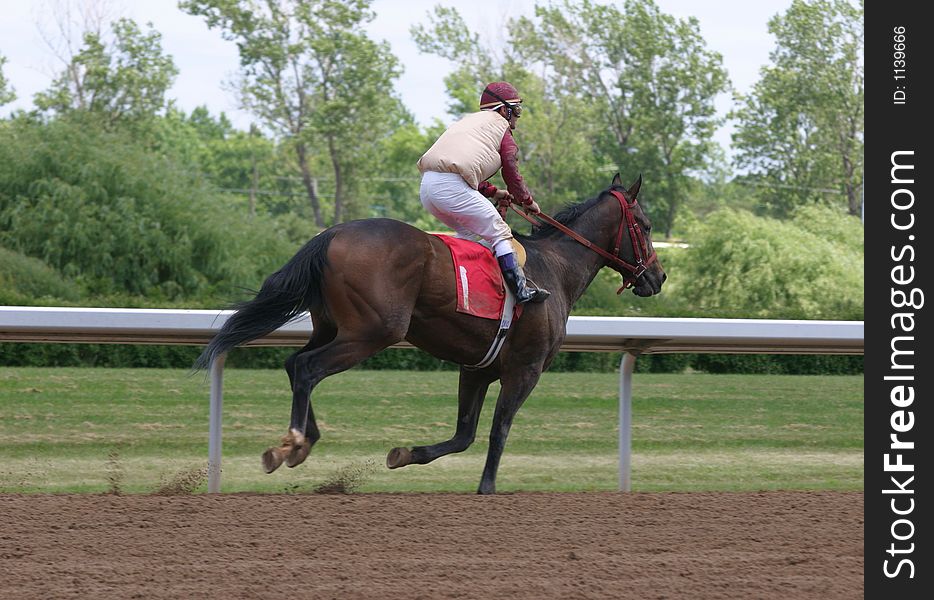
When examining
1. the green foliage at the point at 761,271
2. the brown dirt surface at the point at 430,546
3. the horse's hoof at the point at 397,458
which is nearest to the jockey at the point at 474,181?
the horse's hoof at the point at 397,458

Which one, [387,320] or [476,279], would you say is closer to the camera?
[387,320]

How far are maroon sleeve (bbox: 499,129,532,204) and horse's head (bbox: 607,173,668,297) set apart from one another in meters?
0.79

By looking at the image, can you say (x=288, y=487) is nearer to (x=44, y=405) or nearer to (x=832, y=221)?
(x=44, y=405)

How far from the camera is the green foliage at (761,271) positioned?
2094 cm

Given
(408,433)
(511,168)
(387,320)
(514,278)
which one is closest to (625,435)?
(514,278)

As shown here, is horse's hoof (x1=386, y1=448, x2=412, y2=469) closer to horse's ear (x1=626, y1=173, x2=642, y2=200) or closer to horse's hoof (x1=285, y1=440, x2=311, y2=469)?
horse's hoof (x1=285, y1=440, x2=311, y2=469)

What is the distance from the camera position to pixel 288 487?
22.8 feet

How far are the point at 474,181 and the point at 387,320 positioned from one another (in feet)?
2.99

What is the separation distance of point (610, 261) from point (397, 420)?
9.16ft

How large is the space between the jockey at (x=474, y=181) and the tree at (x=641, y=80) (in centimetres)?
2809

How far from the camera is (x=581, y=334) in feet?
20.9

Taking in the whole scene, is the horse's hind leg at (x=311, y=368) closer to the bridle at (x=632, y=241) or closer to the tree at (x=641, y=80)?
the bridle at (x=632, y=241)

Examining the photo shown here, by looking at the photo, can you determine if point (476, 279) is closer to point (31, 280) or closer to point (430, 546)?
point (430, 546)

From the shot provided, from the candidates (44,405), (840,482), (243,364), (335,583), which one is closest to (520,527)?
(335,583)
